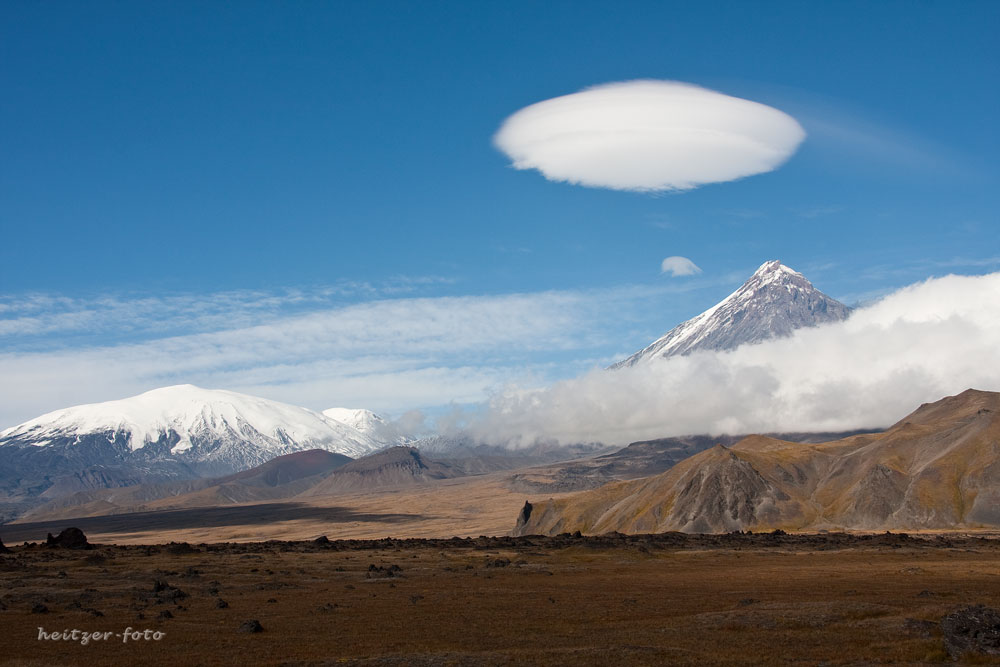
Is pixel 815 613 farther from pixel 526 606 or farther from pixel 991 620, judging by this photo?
pixel 526 606

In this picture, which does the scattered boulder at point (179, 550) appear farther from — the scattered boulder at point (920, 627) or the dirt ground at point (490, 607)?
the scattered boulder at point (920, 627)

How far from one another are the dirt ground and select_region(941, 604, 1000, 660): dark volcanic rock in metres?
0.86

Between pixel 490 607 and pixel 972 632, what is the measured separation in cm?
3442

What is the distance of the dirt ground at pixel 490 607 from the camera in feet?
146

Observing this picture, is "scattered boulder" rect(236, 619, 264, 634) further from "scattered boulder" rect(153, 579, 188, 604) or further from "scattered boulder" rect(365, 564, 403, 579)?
"scattered boulder" rect(365, 564, 403, 579)

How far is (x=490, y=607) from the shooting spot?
65.3 m

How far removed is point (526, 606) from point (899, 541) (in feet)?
354

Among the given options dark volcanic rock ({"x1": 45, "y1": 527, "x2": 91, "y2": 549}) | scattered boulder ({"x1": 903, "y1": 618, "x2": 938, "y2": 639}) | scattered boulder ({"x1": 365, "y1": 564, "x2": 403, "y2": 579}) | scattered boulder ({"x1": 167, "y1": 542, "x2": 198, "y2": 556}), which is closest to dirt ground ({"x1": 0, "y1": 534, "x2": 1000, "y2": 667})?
scattered boulder ({"x1": 903, "y1": 618, "x2": 938, "y2": 639})

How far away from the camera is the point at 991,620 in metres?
42.3

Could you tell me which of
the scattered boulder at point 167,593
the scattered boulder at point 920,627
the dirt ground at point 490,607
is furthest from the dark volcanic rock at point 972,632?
the scattered boulder at point 167,593

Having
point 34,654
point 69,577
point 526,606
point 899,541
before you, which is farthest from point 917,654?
point 899,541

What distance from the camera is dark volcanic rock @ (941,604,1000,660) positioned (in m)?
40.8

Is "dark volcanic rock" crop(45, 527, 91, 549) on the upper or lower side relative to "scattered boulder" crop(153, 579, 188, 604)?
lower

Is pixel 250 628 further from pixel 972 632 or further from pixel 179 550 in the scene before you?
pixel 179 550
